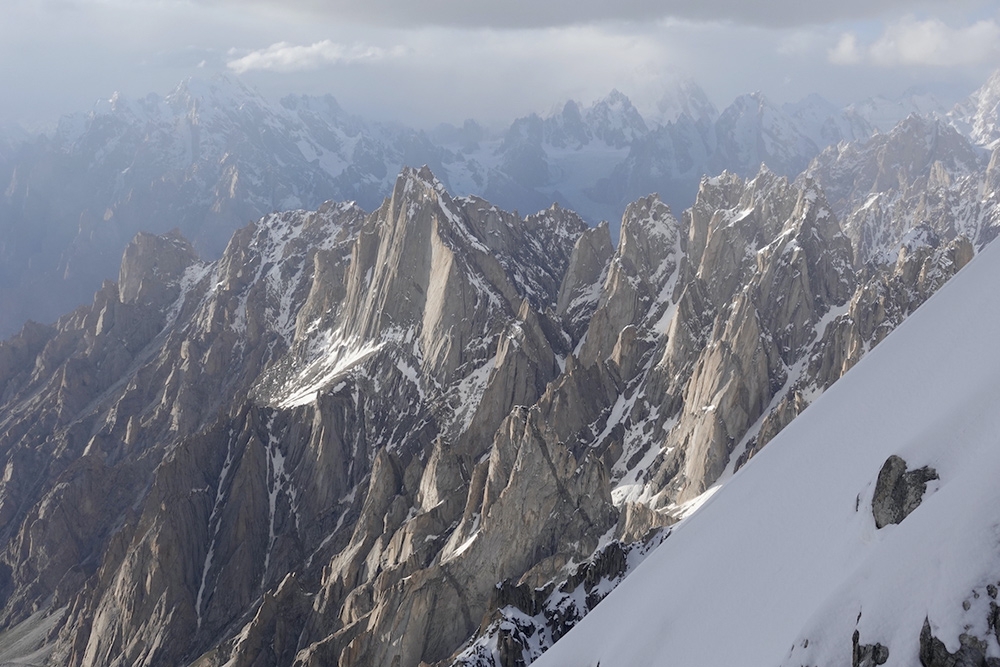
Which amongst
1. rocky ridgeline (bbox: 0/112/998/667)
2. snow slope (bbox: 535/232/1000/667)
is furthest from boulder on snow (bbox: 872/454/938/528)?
rocky ridgeline (bbox: 0/112/998/667)

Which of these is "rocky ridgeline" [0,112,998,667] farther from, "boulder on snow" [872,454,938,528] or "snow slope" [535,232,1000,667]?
"boulder on snow" [872,454,938,528]

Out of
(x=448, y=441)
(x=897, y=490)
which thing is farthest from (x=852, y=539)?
(x=448, y=441)

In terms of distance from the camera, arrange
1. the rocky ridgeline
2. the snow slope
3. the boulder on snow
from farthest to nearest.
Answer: the rocky ridgeline
the boulder on snow
the snow slope

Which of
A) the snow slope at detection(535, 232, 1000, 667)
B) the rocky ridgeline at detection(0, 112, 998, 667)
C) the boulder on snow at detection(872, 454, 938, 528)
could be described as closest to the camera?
the snow slope at detection(535, 232, 1000, 667)

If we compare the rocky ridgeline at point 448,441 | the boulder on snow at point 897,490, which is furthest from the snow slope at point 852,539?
the rocky ridgeline at point 448,441

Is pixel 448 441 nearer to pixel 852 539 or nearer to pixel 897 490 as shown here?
pixel 852 539

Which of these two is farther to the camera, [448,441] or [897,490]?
[448,441]

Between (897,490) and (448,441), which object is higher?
(897,490)
